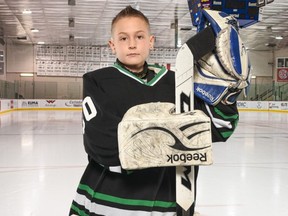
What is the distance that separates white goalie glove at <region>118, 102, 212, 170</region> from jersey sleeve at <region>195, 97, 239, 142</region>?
0.15m

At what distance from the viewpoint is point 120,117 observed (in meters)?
1.09

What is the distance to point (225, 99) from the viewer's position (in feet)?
3.45

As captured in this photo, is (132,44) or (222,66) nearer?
(222,66)

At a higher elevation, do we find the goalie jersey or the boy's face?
the boy's face

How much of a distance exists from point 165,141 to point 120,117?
0.66 ft

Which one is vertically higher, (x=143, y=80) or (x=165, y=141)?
(x=143, y=80)

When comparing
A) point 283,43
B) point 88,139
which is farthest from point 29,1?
point 283,43

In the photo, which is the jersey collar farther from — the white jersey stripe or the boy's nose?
the white jersey stripe

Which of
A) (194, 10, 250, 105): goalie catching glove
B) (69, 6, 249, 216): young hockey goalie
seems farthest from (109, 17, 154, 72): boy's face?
(194, 10, 250, 105): goalie catching glove

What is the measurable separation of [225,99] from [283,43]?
25553 mm

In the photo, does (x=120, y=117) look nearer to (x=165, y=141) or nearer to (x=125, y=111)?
(x=125, y=111)

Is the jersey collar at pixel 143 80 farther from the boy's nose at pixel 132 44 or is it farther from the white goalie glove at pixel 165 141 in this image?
the white goalie glove at pixel 165 141

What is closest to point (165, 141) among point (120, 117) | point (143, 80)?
point (120, 117)

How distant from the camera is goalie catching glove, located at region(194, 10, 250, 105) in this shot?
0.98 meters
